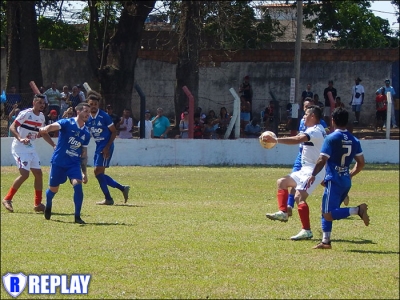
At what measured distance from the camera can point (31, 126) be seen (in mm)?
14336

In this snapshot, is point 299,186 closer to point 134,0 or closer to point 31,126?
point 31,126

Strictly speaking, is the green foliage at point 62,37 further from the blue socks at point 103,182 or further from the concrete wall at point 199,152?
the blue socks at point 103,182

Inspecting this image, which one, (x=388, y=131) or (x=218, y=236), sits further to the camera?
(x=388, y=131)

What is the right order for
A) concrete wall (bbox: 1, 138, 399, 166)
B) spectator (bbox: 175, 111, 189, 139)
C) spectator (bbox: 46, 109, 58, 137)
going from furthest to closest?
spectator (bbox: 175, 111, 189, 139) < concrete wall (bbox: 1, 138, 399, 166) < spectator (bbox: 46, 109, 58, 137)

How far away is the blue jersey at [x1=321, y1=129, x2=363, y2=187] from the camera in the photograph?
10.7 m

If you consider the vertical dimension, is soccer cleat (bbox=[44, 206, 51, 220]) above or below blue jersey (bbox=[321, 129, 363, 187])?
below

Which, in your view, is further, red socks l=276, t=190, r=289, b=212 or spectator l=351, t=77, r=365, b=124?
spectator l=351, t=77, r=365, b=124

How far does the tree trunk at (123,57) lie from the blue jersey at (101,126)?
14.3m

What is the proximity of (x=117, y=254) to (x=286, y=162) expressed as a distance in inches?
617

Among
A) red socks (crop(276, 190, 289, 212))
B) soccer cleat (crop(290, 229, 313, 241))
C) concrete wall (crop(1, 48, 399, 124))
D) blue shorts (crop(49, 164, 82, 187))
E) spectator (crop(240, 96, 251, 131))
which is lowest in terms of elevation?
soccer cleat (crop(290, 229, 313, 241))

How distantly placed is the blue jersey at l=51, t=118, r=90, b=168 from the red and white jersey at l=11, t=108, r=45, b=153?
138 cm

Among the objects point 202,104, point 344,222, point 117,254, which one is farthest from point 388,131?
point 117,254

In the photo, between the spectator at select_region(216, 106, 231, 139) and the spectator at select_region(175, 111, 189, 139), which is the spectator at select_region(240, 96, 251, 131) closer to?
the spectator at select_region(216, 106, 231, 139)

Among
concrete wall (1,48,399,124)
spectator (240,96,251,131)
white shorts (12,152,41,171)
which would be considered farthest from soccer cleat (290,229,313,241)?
concrete wall (1,48,399,124)
